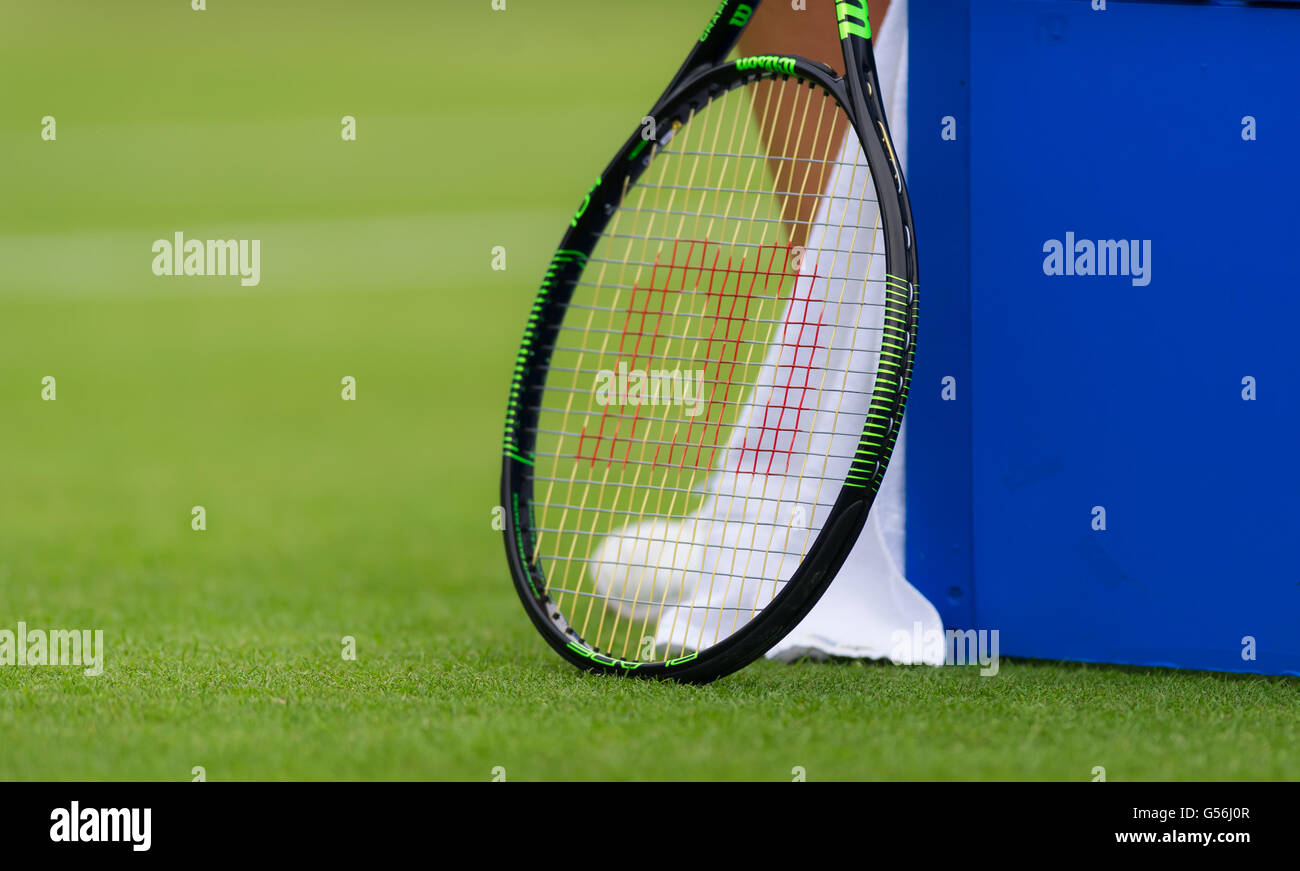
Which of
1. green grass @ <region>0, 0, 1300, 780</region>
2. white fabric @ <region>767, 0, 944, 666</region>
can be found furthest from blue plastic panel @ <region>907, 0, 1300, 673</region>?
green grass @ <region>0, 0, 1300, 780</region>

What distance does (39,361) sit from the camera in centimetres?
936

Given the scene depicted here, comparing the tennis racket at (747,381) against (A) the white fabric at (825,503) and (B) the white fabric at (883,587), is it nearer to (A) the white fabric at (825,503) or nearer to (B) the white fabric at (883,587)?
(A) the white fabric at (825,503)

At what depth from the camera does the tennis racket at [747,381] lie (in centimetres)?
308

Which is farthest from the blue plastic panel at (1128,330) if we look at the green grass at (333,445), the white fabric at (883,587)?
the green grass at (333,445)

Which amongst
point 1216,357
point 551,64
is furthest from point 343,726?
point 551,64

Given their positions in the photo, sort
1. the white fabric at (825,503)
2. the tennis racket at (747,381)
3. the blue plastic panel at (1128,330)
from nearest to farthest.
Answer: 1. the tennis racket at (747,381)
2. the blue plastic panel at (1128,330)
3. the white fabric at (825,503)

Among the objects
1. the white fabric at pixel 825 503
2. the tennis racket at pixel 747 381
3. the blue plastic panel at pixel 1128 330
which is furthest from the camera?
the white fabric at pixel 825 503

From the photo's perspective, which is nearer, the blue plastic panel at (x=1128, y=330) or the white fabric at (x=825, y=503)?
the blue plastic panel at (x=1128, y=330)

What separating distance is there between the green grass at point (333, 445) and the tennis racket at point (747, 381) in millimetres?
254

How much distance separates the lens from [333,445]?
7348mm

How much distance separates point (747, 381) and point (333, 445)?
4222 millimetres

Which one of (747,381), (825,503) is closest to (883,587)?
(825,503)

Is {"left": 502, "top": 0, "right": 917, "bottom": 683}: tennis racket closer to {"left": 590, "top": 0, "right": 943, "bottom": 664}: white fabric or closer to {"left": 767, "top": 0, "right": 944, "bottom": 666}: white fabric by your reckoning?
{"left": 590, "top": 0, "right": 943, "bottom": 664}: white fabric
